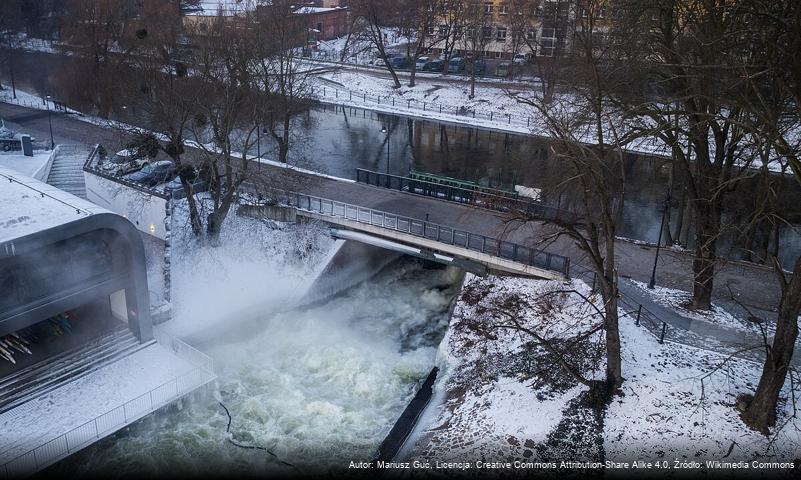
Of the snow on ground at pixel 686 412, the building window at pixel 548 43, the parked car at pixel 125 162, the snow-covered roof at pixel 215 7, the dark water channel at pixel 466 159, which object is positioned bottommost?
the snow on ground at pixel 686 412

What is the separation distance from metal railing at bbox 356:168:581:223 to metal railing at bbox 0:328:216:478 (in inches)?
420

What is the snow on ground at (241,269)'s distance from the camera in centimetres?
2142

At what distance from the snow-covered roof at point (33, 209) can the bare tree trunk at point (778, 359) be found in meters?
15.6

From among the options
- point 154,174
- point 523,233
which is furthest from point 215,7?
point 523,233

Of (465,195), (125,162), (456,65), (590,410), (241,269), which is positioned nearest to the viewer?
(590,410)

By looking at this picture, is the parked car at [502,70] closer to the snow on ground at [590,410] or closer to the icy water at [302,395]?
the icy water at [302,395]

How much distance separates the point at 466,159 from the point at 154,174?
54.1 ft

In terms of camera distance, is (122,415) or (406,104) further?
(406,104)

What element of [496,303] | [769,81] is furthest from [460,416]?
[769,81]

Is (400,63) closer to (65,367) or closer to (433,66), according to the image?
(433,66)

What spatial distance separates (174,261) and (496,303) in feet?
35.7

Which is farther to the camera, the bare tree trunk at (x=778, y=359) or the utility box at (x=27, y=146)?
the utility box at (x=27, y=146)

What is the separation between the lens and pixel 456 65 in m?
53.6

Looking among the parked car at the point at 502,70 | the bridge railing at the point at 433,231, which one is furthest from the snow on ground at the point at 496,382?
the parked car at the point at 502,70
